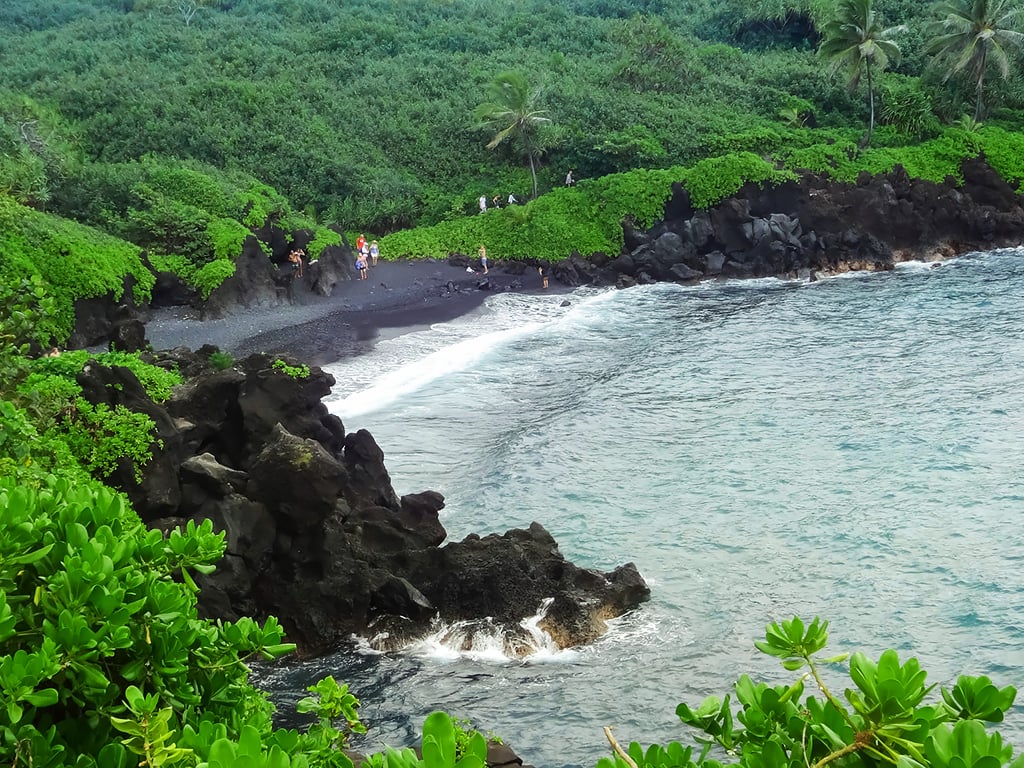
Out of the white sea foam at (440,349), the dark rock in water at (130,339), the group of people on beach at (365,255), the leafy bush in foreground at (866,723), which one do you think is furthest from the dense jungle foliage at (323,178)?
the white sea foam at (440,349)

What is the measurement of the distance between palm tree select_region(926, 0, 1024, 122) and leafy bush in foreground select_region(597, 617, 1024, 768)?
4555 centimetres

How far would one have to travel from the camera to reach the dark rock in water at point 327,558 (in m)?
14.5

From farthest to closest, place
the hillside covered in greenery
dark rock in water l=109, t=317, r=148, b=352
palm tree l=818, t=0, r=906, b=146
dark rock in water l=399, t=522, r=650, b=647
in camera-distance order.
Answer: the hillside covered in greenery
palm tree l=818, t=0, r=906, b=146
dark rock in water l=109, t=317, r=148, b=352
dark rock in water l=399, t=522, r=650, b=647

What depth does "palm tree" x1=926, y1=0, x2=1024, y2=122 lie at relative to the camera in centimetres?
4169

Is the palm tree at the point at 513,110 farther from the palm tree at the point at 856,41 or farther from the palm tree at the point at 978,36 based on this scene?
the palm tree at the point at 978,36

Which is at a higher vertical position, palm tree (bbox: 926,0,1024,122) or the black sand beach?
palm tree (bbox: 926,0,1024,122)

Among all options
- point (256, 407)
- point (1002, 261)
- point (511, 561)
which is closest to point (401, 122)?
point (1002, 261)

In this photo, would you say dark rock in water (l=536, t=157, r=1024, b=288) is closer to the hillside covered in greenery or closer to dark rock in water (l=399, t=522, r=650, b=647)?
the hillside covered in greenery

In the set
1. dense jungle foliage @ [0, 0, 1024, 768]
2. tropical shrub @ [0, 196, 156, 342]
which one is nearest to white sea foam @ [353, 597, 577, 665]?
dense jungle foliage @ [0, 0, 1024, 768]

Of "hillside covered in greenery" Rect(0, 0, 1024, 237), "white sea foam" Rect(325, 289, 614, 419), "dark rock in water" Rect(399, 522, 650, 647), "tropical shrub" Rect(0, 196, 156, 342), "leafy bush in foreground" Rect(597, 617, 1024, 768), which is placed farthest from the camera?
"hillside covered in greenery" Rect(0, 0, 1024, 237)

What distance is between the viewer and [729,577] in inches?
636

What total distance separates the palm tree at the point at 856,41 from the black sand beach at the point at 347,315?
59.1ft

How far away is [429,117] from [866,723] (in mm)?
50319

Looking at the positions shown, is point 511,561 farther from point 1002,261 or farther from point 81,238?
point 1002,261
